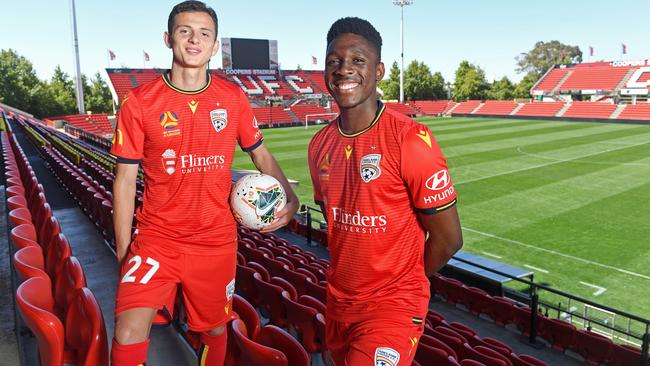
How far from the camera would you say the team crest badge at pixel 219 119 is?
2750 mm

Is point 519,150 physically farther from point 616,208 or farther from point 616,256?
point 616,256

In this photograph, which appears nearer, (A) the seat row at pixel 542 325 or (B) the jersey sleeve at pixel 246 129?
(B) the jersey sleeve at pixel 246 129

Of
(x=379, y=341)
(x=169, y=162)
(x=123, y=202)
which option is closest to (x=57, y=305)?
(x=123, y=202)

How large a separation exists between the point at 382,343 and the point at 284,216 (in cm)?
99

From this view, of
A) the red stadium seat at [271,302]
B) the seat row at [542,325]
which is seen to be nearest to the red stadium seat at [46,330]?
the red stadium seat at [271,302]

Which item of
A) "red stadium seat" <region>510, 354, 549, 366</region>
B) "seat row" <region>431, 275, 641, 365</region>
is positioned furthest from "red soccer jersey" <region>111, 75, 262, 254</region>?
"seat row" <region>431, 275, 641, 365</region>

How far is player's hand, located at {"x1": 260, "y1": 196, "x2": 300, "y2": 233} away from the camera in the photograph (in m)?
2.75

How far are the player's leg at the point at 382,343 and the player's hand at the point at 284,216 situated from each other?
31.4 inches

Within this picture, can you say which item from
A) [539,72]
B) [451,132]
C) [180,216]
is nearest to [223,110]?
[180,216]

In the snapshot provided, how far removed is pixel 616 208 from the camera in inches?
600

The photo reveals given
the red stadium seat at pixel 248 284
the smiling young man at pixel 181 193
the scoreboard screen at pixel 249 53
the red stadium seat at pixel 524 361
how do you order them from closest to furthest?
the smiling young man at pixel 181 193, the red stadium seat at pixel 248 284, the red stadium seat at pixel 524 361, the scoreboard screen at pixel 249 53

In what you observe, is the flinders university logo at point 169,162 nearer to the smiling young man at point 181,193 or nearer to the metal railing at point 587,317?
the smiling young man at point 181,193

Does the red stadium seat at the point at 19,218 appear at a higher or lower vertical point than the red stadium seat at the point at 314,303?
higher

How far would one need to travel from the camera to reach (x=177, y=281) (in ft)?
8.56
